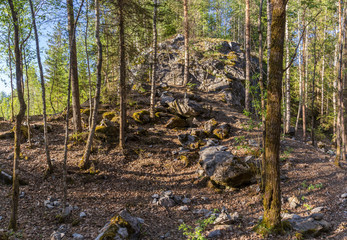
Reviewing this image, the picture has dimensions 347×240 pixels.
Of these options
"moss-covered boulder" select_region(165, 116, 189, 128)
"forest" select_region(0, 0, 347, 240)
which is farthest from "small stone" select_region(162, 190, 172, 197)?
"moss-covered boulder" select_region(165, 116, 189, 128)

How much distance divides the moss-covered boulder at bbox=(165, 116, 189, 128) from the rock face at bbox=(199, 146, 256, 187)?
4.88 metres

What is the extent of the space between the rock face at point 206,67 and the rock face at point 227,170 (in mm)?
10414

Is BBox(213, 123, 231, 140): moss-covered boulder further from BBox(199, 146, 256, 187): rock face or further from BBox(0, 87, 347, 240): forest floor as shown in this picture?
BBox(199, 146, 256, 187): rock face

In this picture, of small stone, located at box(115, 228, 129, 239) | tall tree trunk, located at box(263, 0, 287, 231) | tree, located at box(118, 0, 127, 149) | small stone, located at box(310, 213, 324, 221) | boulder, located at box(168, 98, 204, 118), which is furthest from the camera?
boulder, located at box(168, 98, 204, 118)

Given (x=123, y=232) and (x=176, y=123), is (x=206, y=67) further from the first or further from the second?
(x=123, y=232)

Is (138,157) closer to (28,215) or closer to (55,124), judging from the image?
(28,215)

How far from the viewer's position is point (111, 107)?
1510cm

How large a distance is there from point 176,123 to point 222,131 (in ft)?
10.1

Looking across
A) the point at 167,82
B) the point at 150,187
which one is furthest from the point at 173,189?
the point at 167,82

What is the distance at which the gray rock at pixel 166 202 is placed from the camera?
7504 millimetres

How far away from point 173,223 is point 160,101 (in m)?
10.4

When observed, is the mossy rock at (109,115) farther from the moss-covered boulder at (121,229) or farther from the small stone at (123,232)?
the small stone at (123,232)

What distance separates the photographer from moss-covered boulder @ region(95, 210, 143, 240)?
Result: 4898 millimetres

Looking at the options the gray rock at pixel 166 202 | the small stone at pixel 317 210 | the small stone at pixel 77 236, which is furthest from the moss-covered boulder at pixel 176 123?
the small stone at pixel 77 236
